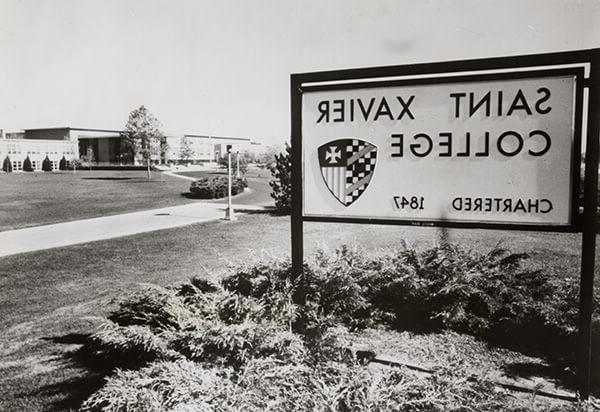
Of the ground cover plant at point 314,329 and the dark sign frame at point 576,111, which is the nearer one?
the ground cover plant at point 314,329

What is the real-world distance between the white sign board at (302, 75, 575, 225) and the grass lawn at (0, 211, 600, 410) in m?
1.24

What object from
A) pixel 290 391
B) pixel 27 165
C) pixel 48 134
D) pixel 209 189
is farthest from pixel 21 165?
pixel 290 391

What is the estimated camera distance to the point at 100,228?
1362 centimetres

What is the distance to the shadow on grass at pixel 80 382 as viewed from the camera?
352 centimetres

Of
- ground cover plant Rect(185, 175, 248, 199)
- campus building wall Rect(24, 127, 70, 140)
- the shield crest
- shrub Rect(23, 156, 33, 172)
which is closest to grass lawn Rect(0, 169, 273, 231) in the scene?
ground cover plant Rect(185, 175, 248, 199)

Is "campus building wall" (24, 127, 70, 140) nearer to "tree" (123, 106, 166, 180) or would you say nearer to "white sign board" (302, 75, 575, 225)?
"tree" (123, 106, 166, 180)

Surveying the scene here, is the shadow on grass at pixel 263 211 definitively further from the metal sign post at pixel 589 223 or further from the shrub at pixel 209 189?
the metal sign post at pixel 589 223

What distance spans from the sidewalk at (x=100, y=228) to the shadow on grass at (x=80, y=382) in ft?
22.6

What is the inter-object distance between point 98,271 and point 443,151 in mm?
6670

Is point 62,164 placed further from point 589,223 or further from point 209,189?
point 589,223

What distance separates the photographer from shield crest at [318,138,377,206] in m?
3.74

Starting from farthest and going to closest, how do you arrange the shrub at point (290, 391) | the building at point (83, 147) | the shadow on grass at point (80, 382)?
the building at point (83, 147) < the shadow on grass at point (80, 382) < the shrub at point (290, 391)

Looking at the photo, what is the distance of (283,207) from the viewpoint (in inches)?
649

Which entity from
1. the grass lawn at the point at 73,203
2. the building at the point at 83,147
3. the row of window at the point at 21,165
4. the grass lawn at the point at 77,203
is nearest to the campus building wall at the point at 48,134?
the building at the point at 83,147
